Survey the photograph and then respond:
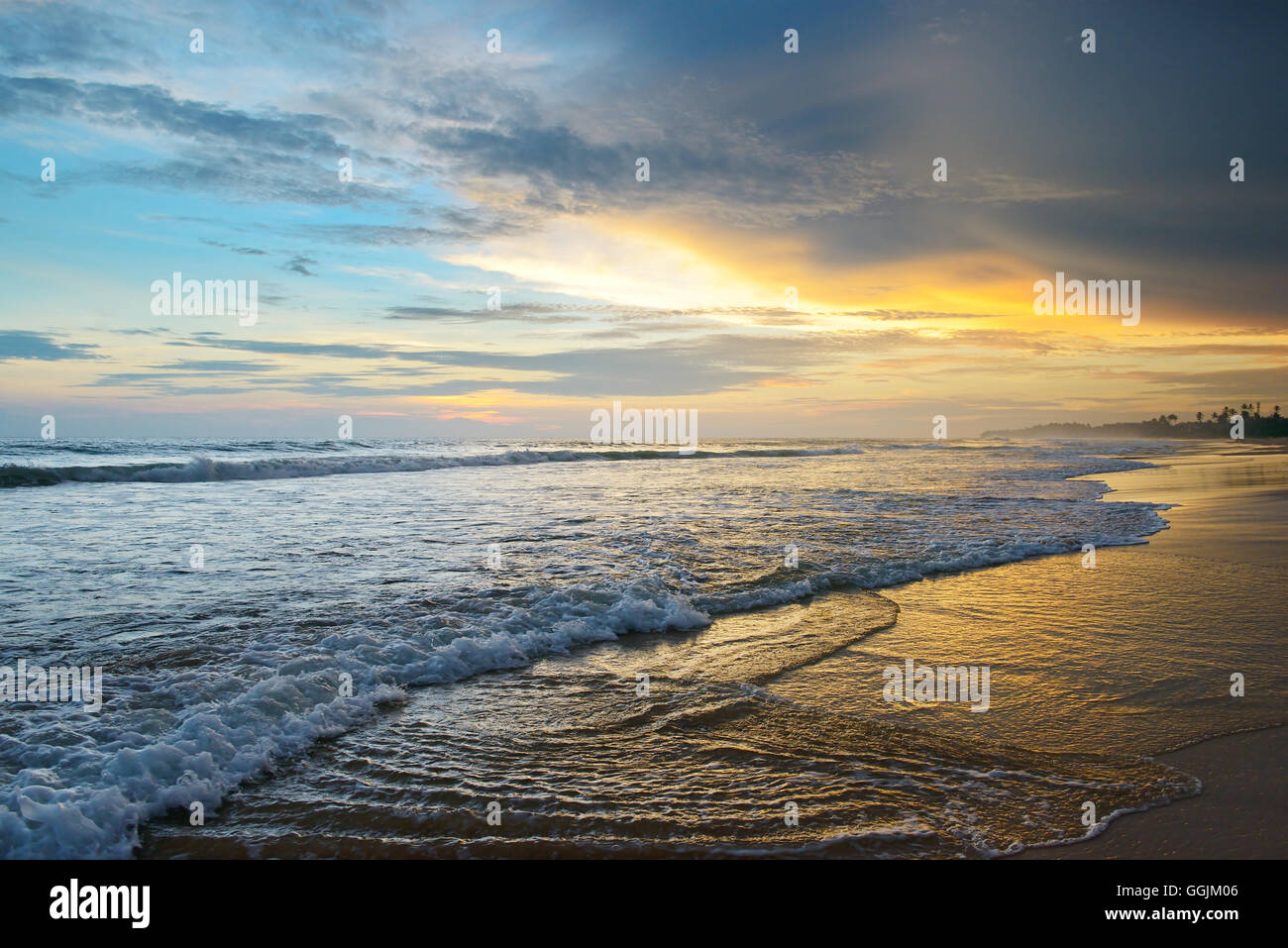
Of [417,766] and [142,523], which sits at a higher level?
[142,523]

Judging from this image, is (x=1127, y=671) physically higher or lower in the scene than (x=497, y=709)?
higher

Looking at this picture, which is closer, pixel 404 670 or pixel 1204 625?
pixel 404 670

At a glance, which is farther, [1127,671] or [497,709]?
[1127,671]

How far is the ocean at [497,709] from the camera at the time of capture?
12.7 feet

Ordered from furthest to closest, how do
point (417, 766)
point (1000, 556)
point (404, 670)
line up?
point (1000, 556) → point (404, 670) → point (417, 766)

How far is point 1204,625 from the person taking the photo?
24.7ft

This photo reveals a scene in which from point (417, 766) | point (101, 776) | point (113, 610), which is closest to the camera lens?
point (101, 776)

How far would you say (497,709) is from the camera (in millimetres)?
5641

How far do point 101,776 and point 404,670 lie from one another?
2.38m

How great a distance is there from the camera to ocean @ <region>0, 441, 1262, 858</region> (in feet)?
12.7

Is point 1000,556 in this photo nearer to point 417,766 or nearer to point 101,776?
point 417,766

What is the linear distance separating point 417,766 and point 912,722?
3.69m
